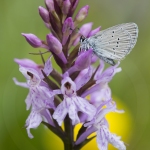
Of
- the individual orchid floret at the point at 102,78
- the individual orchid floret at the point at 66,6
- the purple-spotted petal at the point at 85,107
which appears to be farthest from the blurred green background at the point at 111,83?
the individual orchid floret at the point at 66,6

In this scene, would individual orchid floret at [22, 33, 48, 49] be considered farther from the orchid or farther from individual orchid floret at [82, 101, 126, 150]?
individual orchid floret at [82, 101, 126, 150]

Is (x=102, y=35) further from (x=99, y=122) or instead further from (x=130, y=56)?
(x=130, y=56)

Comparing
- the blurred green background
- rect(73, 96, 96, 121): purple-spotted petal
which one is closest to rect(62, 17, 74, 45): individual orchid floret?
rect(73, 96, 96, 121): purple-spotted petal

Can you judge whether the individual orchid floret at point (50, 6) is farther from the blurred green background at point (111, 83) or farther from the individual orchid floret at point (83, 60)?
the blurred green background at point (111, 83)

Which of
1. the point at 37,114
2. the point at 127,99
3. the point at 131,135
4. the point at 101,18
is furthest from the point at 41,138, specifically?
the point at 101,18

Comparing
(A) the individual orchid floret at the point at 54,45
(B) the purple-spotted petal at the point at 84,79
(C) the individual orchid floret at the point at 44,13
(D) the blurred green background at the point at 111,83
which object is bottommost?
(D) the blurred green background at the point at 111,83

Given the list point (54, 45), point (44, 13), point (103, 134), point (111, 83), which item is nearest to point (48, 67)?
point (54, 45)

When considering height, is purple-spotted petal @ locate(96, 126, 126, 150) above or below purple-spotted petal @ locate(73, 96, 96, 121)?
below
